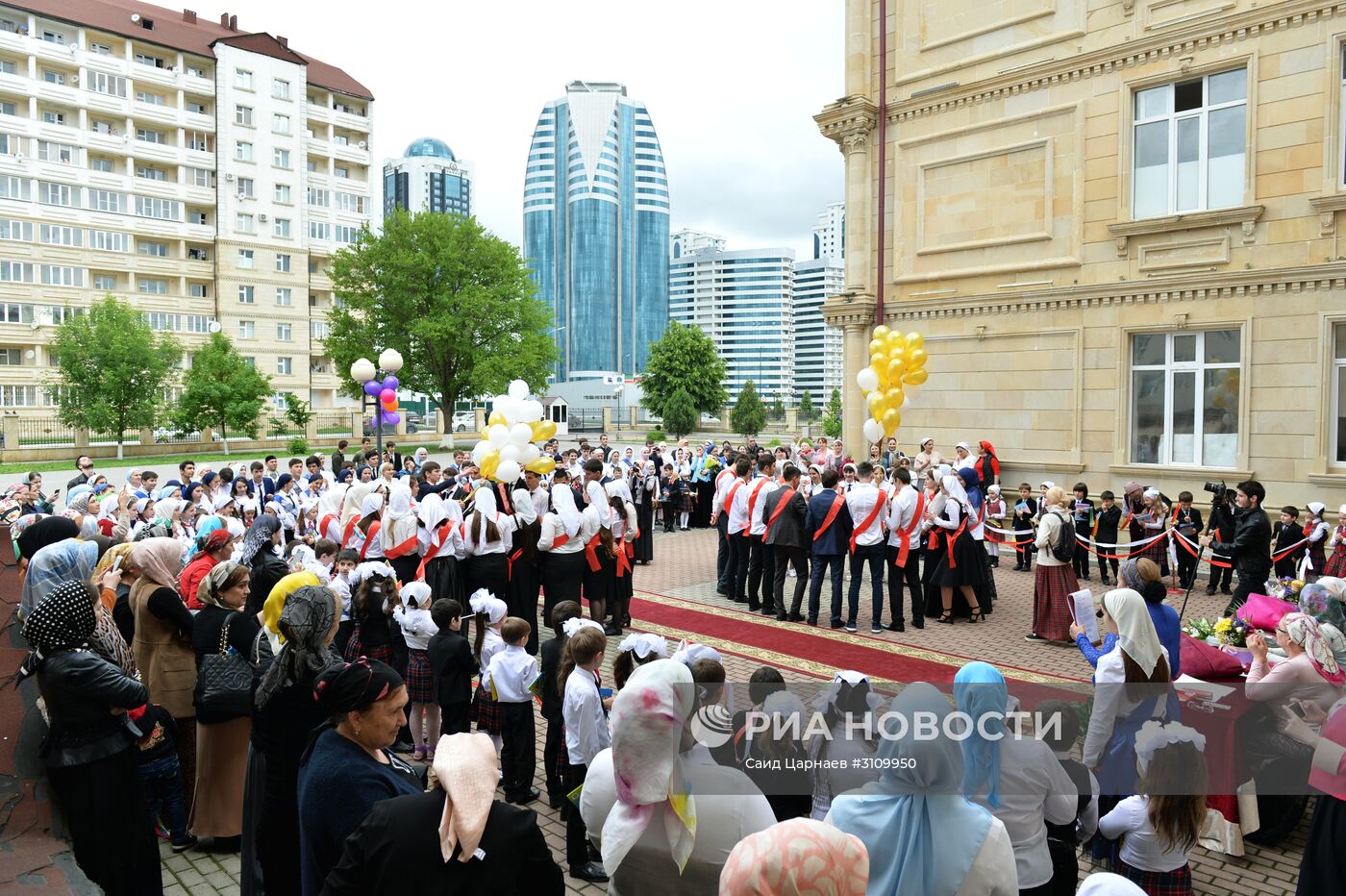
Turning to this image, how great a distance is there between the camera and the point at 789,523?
11.3 metres

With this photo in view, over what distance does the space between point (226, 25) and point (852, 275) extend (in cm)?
5968

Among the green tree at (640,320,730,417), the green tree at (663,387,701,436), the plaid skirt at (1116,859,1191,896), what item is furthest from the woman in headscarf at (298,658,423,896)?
the green tree at (640,320,730,417)

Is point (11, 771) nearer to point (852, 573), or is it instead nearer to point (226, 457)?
point (852, 573)

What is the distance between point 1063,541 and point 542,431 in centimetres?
659

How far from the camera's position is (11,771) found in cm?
401

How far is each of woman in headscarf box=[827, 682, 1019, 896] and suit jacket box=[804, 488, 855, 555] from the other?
26.4 feet

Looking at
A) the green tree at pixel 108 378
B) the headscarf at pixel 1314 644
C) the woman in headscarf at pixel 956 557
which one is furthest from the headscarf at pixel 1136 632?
the green tree at pixel 108 378

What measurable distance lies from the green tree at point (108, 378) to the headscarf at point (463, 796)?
133ft

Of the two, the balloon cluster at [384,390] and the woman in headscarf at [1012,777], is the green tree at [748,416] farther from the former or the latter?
the woman in headscarf at [1012,777]

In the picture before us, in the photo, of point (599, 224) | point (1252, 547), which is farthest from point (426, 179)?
point (1252, 547)

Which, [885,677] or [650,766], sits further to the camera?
[885,677]

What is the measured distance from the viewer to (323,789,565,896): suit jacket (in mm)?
2260

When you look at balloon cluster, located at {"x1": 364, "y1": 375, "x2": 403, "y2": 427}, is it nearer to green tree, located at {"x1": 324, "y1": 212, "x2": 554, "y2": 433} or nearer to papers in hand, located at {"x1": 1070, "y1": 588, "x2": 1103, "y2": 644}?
papers in hand, located at {"x1": 1070, "y1": 588, "x2": 1103, "y2": 644}

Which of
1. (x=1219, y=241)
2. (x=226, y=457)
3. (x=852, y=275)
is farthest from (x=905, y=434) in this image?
(x=226, y=457)
